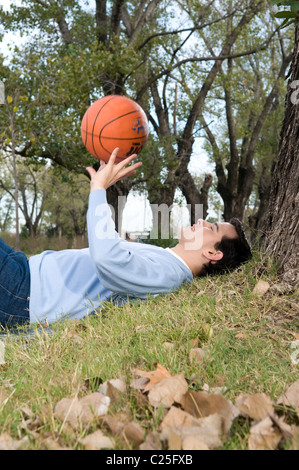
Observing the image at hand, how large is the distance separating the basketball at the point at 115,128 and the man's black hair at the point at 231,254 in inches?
53.2

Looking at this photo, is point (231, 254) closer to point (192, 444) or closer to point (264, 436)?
point (264, 436)

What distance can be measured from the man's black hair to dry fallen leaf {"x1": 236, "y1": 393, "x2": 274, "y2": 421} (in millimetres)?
2146

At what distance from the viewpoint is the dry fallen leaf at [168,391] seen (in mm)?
1833

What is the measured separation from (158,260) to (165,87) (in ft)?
55.2

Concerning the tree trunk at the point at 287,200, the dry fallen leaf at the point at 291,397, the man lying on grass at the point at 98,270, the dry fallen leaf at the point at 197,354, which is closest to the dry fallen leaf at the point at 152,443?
the dry fallen leaf at the point at 291,397

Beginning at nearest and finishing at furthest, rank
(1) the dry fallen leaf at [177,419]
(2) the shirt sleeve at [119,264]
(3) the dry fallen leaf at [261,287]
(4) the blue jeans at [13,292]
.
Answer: (1) the dry fallen leaf at [177,419], (2) the shirt sleeve at [119,264], (3) the dry fallen leaf at [261,287], (4) the blue jeans at [13,292]

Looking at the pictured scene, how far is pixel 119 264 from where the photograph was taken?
10.5ft

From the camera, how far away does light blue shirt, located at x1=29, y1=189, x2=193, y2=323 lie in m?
3.22

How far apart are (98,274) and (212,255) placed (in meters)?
1.07

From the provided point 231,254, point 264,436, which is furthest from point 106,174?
point 264,436

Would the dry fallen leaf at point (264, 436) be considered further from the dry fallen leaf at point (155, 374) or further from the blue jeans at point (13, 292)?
the blue jeans at point (13, 292)

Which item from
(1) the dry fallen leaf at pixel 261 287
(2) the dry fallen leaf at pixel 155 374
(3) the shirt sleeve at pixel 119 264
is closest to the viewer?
(2) the dry fallen leaf at pixel 155 374

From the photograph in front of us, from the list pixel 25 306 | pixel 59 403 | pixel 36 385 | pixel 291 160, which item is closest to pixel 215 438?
pixel 59 403

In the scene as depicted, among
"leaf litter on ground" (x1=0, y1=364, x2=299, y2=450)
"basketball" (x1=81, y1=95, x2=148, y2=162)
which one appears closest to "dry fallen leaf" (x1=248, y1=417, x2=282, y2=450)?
"leaf litter on ground" (x1=0, y1=364, x2=299, y2=450)
